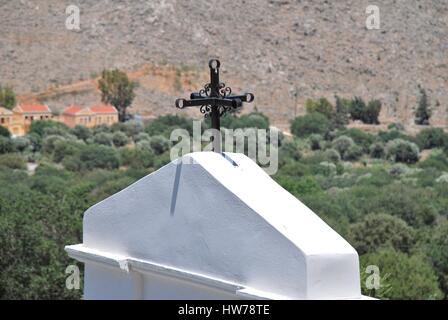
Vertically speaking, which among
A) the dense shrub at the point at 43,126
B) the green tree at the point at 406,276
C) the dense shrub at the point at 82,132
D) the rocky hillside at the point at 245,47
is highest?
the rocky hillside at the point at 245,47

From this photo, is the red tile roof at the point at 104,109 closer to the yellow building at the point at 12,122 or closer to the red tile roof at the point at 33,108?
the red tile roof at the point at 33,108

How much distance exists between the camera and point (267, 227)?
4.01m

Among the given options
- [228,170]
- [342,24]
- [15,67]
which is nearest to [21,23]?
[15,67]

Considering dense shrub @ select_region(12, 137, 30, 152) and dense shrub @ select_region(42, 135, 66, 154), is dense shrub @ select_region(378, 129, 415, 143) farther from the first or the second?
dense shrub @ select_region(12, 137, 30, 152)

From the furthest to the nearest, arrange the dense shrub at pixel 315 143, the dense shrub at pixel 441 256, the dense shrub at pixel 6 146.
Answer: the dense shrub at pixel 315 143 < the dense shrub at pixel 6 146 < the dense shrub at pixel 441 256

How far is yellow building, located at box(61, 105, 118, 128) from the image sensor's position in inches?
2146

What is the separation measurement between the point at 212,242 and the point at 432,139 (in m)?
47.3

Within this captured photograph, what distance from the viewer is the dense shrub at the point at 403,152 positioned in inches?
1805

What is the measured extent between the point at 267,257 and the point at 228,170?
1.84ft

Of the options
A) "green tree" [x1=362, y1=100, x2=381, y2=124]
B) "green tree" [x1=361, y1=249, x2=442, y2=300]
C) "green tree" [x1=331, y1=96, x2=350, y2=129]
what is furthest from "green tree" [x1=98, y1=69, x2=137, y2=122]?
"green tree" [x1=361, y1=249, x2=442, y2=300]

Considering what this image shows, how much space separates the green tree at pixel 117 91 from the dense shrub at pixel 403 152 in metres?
17.9

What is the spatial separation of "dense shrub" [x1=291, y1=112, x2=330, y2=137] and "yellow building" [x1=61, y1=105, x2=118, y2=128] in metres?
9.66

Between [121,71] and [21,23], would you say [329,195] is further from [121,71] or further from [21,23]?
[21,23]

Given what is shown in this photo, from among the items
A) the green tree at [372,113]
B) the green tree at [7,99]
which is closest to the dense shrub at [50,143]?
the green tree at [7,99]
